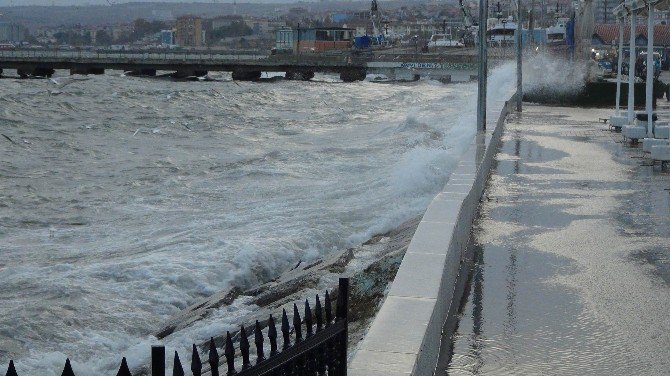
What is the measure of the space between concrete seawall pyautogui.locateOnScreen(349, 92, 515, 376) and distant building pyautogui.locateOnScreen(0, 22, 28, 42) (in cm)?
18526

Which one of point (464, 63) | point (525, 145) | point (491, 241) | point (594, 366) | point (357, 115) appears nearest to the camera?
point (594, 366)

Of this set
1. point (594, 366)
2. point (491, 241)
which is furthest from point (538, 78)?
point (594, 366)

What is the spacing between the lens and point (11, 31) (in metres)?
190

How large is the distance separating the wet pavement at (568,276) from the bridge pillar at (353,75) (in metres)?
72.5

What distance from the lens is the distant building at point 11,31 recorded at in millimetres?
186700

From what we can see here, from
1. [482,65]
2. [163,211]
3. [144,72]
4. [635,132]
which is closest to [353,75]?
[144,72]

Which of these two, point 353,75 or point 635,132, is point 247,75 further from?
point 635,132

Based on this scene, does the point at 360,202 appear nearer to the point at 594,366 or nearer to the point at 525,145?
the point at 525,145

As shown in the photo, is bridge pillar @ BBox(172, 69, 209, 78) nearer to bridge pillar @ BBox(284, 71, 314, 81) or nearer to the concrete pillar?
bridge pillar @ BBox(284, 71, 314, 81)

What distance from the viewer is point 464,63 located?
84.1 meters

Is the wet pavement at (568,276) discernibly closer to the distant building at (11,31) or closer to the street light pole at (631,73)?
the street light pole at (631,73)

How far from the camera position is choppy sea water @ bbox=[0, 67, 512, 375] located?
957 cm

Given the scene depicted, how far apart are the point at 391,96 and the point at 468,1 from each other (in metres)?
47.0

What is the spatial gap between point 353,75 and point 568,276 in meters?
80.7
